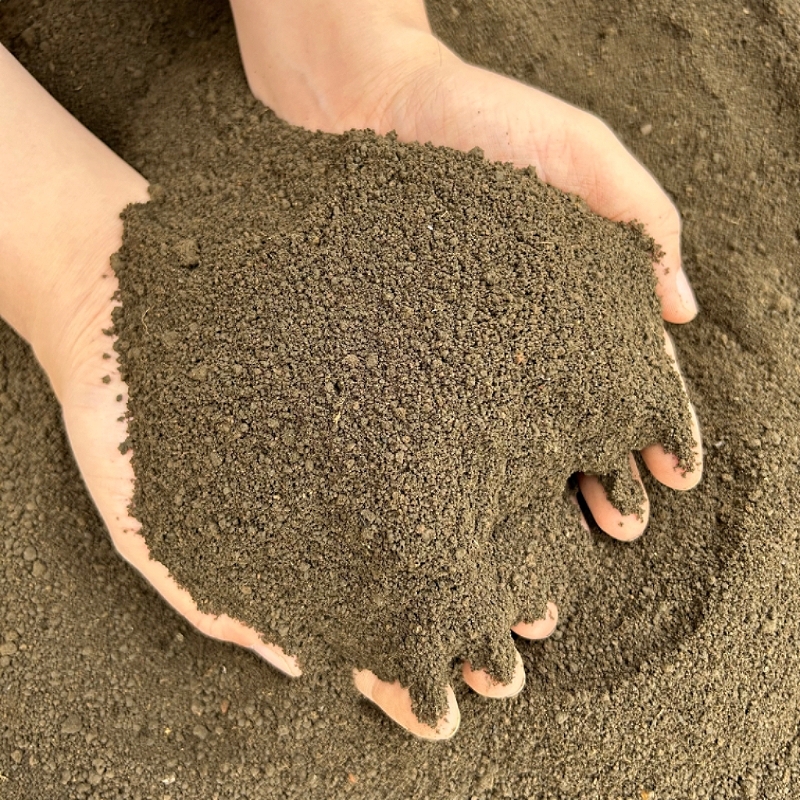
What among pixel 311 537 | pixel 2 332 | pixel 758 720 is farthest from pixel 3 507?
pixel 758 720

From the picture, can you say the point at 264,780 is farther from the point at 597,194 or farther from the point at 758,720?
the point at 597,194

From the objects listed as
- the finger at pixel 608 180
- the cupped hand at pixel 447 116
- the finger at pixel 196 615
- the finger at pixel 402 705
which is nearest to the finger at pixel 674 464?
the cupped hand at pixel 447 116

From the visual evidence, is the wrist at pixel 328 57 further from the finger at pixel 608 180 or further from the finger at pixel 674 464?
the finger at pixel 674 464

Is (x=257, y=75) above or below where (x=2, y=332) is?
above

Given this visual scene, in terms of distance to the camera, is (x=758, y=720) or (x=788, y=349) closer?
(x=758, y=720)

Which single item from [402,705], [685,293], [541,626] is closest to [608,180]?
[685,293]

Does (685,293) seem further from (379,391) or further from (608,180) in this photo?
(379,391)

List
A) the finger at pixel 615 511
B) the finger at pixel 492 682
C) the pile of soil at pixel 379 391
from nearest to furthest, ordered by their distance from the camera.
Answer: the pile of soil at pixel 379 391 < the finger at pixel 492 682 < the finger at pixel 615 511

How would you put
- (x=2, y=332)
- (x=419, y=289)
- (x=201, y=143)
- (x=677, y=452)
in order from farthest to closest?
(x=2, y=332) → (x=201, y=143) → (x=677, y=452) → (x=419, y=289)
